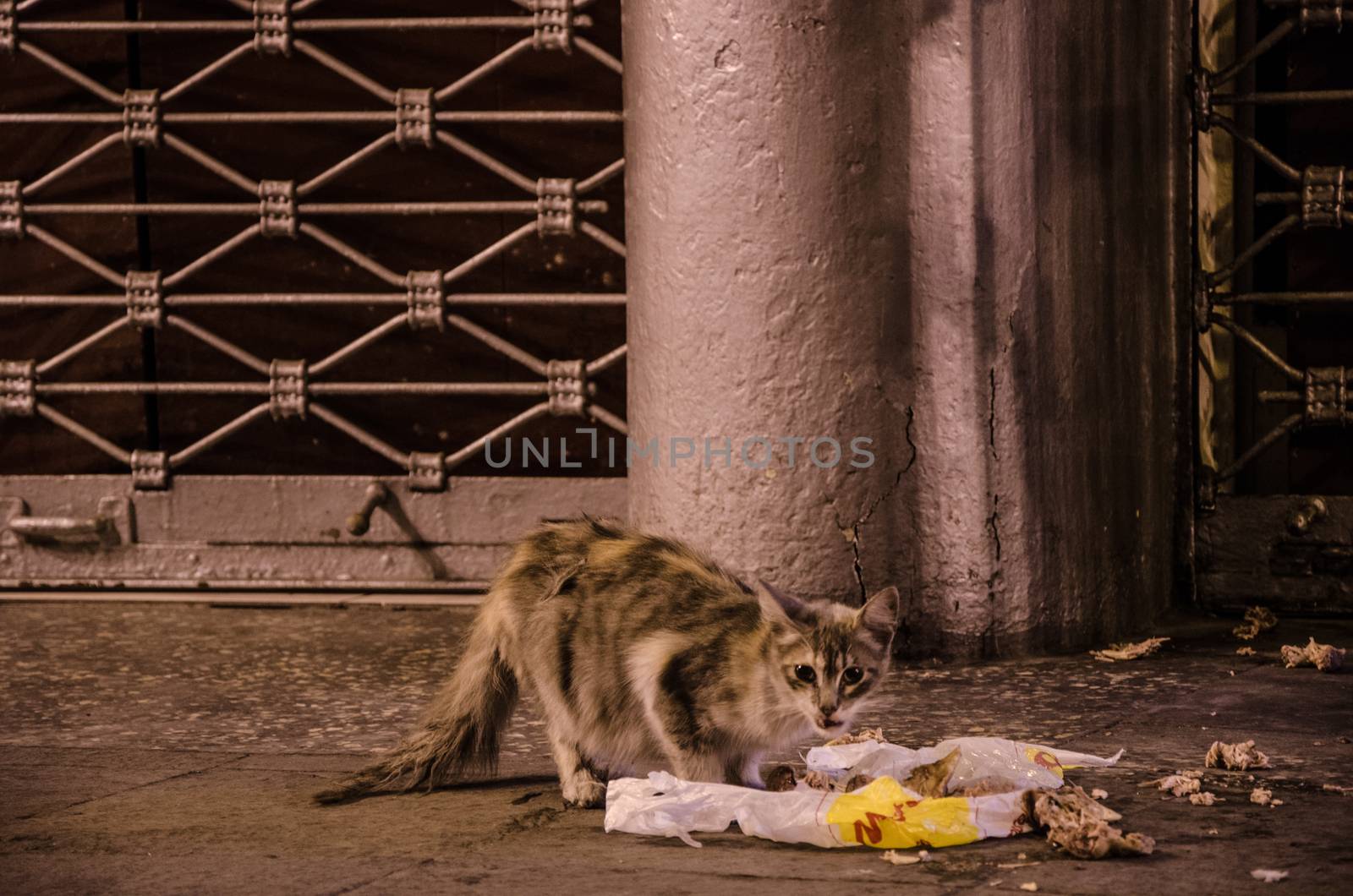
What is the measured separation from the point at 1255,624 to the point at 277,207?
431cm

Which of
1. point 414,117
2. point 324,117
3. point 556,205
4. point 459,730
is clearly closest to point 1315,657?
point 459,730

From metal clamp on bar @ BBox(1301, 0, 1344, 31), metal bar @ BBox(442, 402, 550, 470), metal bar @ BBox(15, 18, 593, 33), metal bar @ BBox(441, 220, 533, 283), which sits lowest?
metal bar @ BBox(442, 402, 550, 470)

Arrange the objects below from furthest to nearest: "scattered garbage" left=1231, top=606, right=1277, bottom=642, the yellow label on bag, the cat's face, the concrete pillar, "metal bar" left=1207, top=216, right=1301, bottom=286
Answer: "metal bar" left=1207, top=216, right=1301, bottom=286 < "scattered garbage" left=1231, top=606, right=1277, bottom=642 < the concrete pillar < the cat's face < the yellow label on bag

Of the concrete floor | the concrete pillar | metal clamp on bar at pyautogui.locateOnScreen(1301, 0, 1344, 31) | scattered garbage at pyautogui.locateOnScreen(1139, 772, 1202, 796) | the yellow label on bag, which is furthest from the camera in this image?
metal clamp on bar at pyautogui.locateOnScreen(1301, 0, 1344, 31)

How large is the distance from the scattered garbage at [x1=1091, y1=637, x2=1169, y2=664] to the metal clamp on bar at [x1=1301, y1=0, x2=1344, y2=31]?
2432mm

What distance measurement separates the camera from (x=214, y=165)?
7.47 metres

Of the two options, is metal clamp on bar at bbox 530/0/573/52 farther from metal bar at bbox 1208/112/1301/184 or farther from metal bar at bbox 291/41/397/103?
metal bar at bbox 1208/112/1301/184

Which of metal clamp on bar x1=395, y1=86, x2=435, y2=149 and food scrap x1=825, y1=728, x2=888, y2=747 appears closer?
food scrap x1=825, y1=728, x2=888, y2=747

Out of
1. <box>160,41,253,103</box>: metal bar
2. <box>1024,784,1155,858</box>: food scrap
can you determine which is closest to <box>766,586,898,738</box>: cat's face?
<box>1024,784,1155,858</box>: food scrap

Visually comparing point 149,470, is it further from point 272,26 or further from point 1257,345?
point 1257,345

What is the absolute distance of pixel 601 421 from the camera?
7410 millimetres

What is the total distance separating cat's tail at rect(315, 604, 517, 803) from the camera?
4465 millimetres

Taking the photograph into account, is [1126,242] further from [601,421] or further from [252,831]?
[252,831]

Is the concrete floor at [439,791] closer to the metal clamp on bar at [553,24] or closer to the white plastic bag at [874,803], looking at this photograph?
the white plastic bag at [874,803]
